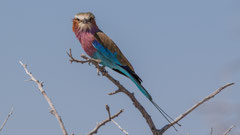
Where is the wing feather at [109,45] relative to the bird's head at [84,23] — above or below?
below

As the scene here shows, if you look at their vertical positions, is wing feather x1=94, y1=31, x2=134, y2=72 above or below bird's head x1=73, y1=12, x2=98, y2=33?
below

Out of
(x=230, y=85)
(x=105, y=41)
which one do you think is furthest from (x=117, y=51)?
(x=230, y=85)

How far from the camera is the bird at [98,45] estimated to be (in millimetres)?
5457

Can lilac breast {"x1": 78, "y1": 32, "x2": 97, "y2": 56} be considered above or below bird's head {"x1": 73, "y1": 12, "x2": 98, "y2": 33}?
below

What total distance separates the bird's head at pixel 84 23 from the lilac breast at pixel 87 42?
89mm

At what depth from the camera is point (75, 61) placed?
3795 mm

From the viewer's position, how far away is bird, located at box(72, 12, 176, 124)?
5.46 metres

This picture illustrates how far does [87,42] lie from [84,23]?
0.32 meters

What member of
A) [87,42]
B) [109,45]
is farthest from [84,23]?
[109,45]

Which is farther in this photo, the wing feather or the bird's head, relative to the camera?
the bird's head

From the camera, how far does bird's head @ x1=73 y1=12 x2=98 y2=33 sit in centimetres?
569

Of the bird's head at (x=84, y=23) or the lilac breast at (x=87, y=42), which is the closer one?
the lilac breast at (x=87, y=42)

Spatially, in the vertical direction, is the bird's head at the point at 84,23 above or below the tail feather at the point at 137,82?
above

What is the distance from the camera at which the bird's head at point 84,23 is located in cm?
569
